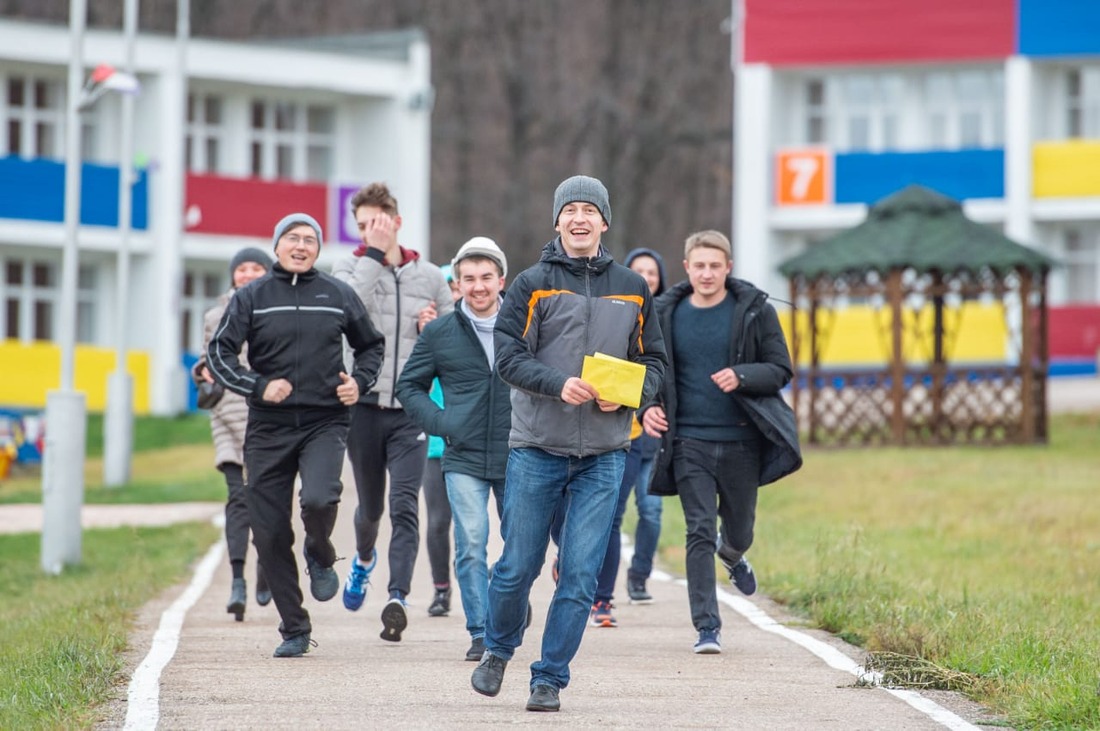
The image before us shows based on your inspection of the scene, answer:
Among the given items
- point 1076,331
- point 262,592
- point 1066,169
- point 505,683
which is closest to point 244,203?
point 1066,169

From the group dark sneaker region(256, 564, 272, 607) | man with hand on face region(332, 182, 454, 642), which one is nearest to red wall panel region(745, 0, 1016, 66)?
dark sneaker region(256, 564, 272, 607)

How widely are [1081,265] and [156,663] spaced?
36833 millimetres

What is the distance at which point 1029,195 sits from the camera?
43906 millimetres

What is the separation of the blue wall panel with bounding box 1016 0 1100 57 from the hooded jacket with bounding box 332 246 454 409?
3342cm

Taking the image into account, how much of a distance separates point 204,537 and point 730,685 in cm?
1143

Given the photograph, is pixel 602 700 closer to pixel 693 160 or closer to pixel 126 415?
pixel 126 415

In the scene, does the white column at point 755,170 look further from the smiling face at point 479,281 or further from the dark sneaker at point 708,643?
the smiling face at point 479,281

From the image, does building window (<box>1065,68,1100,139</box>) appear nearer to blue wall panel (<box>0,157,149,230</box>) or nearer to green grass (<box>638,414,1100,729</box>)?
green grass (<box>638,414,1100,729</box>)

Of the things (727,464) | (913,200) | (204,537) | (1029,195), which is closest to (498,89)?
(1029,195)

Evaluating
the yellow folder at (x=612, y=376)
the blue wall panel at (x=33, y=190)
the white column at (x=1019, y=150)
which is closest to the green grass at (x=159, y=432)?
the blue wall panel at (x=33, y=190)

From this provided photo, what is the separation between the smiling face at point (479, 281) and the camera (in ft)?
33.6

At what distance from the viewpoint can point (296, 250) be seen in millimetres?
10617

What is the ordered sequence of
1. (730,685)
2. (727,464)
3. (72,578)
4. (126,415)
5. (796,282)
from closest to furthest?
(730,685)
(727,464)
(72,578)
(126,415)
(796,282)

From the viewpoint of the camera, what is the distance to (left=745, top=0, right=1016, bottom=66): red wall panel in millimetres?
43906
